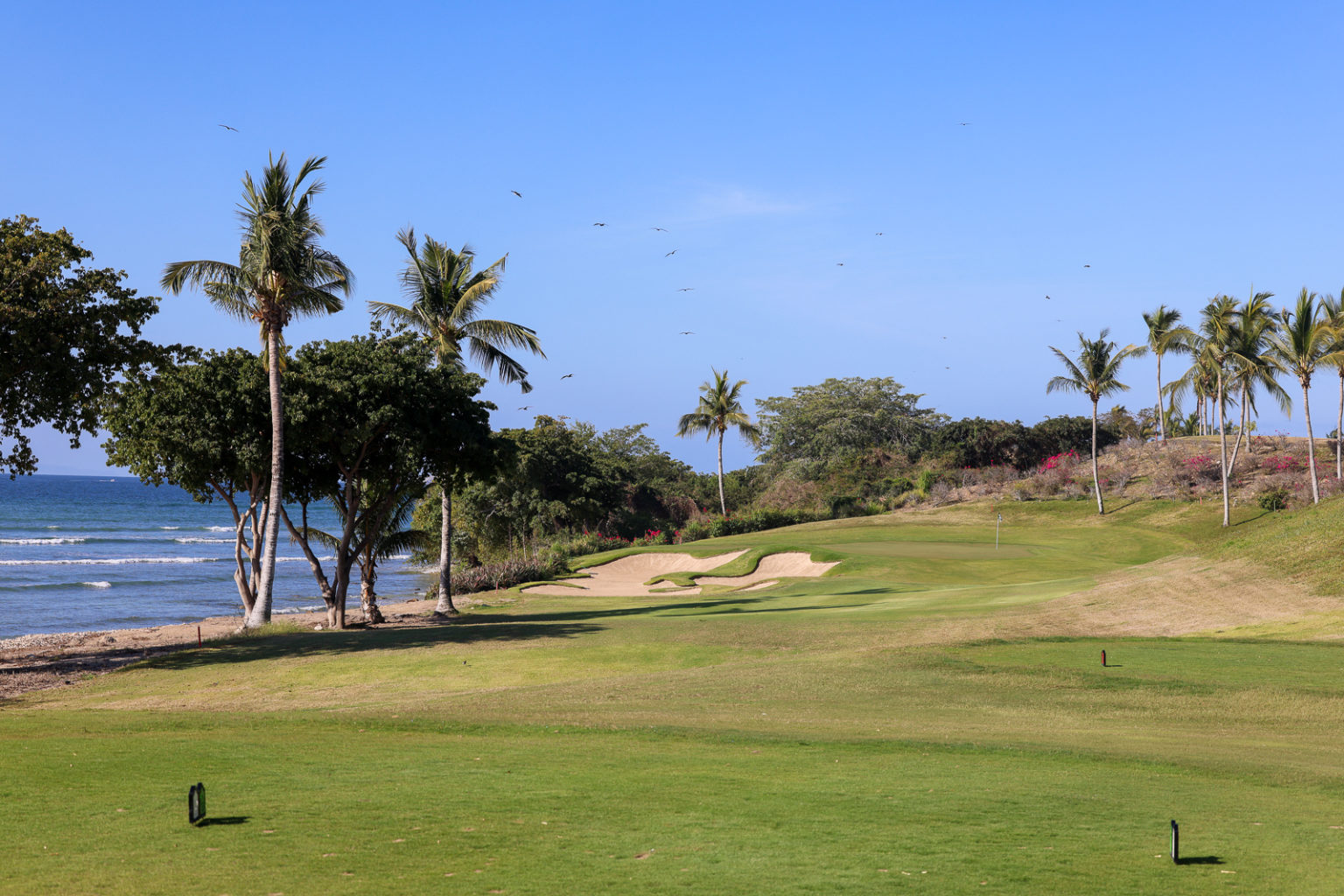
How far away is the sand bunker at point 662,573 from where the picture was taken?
140 ft

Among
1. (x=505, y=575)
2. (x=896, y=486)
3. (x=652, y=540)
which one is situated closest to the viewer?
(x=505, y=575)

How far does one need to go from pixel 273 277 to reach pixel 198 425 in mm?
4514

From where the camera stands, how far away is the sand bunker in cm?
4275

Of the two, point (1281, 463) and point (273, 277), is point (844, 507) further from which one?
point (273, 277)

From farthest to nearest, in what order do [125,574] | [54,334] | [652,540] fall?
[125,574], [652,540], [54,334]

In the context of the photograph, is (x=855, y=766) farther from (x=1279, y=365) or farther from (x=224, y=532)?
(x=224, y=532)

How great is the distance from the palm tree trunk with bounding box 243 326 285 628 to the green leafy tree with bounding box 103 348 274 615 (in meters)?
0.68

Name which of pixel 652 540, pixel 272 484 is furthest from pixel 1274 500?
pixel 272 484

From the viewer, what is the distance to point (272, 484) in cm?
2730

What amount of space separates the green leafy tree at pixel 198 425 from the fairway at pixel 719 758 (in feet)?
17.8

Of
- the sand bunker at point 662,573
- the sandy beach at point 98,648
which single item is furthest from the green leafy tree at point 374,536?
the sand bunker at point 662,573

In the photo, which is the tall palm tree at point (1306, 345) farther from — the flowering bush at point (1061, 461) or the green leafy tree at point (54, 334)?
the green leafy tree at point (54, 334)

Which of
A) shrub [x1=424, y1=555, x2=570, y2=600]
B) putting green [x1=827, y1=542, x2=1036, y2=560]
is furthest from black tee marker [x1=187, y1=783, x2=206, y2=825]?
putting green [x1=827, y1=542, x2=1036, y2=560]

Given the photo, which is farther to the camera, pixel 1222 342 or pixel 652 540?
pixel 652 540
